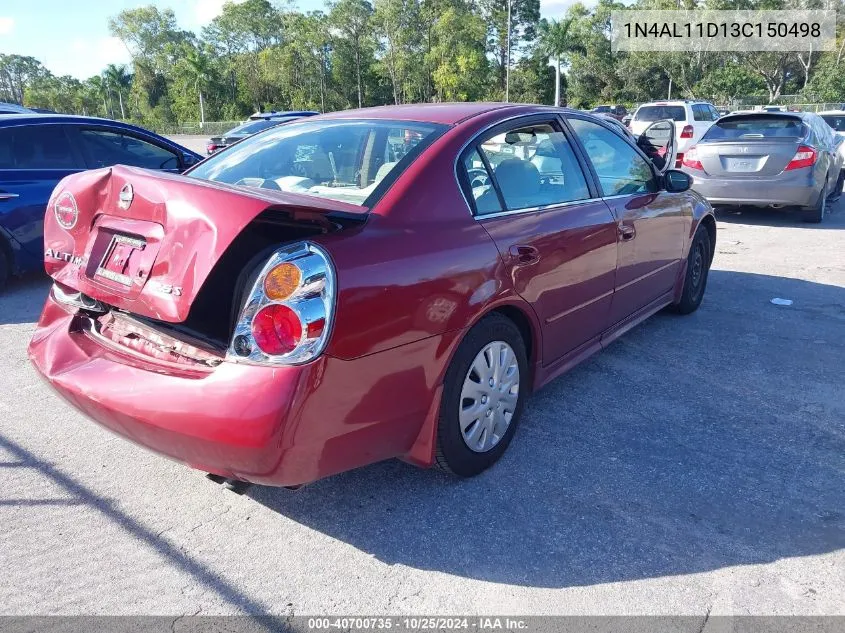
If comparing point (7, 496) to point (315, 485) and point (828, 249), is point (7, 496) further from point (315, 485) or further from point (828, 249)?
point (828, 249)

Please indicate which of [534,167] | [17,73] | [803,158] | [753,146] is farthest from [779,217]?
[17,73]

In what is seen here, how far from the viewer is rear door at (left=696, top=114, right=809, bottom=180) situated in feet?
29.8

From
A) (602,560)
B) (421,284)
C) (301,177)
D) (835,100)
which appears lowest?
(602,560)

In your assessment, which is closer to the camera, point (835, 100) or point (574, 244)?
point (574, 244)

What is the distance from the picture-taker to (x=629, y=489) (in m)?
A: 2.93

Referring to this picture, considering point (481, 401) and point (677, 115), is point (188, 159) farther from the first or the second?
point (677, 115)

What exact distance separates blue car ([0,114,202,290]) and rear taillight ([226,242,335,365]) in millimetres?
4572

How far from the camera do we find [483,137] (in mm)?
3131

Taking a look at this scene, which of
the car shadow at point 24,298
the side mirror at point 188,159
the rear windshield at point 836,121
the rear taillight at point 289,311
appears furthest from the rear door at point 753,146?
the rear taillight at point 289,311

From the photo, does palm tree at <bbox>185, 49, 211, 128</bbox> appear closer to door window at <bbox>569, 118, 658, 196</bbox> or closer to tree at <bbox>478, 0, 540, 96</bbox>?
tree at <bbox>478, 0, 540, 96</bbox>

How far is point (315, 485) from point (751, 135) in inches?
351

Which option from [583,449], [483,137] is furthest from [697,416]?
[483,137]

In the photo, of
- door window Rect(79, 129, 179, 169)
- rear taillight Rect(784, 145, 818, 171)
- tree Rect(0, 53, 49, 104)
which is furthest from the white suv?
tree Rect(0, 53, 49, 104)

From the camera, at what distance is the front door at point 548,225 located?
10.0 feet
